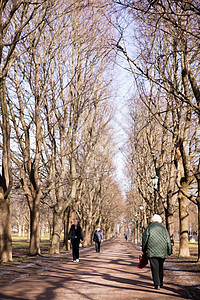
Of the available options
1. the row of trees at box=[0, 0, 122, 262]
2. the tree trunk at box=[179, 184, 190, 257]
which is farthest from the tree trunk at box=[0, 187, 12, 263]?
the tree trunk at box=[179, 184, 190, 257]

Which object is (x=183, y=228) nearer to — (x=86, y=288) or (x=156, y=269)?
(x=156, y=269)

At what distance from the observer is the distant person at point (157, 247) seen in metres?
10.2

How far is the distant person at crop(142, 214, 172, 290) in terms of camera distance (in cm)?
1023

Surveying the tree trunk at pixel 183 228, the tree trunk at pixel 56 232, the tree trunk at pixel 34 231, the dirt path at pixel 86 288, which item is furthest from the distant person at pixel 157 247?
the tree trunk at pixel 56 232

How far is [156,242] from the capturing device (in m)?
10.4

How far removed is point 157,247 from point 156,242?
119mm

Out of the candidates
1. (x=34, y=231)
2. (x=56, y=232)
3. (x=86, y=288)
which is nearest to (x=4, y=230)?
(x=34, y=231)

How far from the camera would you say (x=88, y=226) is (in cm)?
4462

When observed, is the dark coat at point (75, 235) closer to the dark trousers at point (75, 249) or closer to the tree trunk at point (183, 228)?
the dark trousers at point (75, 249)

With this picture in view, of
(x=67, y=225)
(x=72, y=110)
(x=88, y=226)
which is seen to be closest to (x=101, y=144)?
(x=88, y=226)

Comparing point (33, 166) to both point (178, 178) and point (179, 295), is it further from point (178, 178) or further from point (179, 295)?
point (179, 295)

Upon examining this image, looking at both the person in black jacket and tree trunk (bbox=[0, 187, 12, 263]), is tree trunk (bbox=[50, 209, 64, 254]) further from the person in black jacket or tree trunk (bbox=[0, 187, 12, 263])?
tree trunk (bbox=[0, 187, 12, 263])

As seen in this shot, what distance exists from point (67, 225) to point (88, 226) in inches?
398

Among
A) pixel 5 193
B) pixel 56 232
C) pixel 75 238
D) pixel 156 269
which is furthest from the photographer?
pixel 56 232
